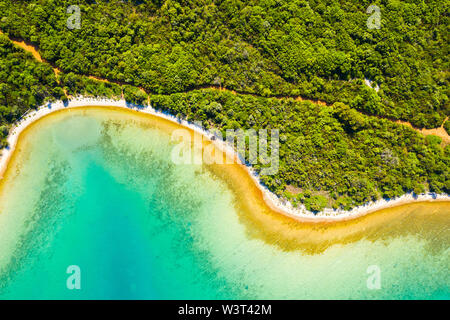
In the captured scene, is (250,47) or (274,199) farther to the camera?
(274,199)

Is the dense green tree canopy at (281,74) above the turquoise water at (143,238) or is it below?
above

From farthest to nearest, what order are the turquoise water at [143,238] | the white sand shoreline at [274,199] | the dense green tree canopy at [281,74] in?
the white sand shoreline at [274,199] < the turquoise water at [143,238] < the dense green tree canopy at [281,74]

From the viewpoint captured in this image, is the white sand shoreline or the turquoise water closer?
the turquoise water

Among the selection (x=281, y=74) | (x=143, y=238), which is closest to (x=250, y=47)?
(x=281, y=74)

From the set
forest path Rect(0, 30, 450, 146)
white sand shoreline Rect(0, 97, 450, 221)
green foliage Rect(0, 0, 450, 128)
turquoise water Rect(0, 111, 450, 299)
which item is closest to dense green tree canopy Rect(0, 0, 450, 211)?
green foliage Rect(0, 0, 450, 128)

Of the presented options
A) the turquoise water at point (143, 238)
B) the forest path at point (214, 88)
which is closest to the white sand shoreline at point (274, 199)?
the turquoise water at point (143, 238)

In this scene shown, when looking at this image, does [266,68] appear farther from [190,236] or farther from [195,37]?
[190,236]

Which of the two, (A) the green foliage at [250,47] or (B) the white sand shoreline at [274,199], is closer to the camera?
(A) the green foliage at [250,47]

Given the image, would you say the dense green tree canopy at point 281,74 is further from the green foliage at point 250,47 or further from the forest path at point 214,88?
the forest path at point 214,88

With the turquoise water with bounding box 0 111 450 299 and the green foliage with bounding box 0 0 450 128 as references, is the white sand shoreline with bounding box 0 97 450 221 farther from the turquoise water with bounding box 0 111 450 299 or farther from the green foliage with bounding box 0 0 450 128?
the green foliage with bounding box 0 0 450 128

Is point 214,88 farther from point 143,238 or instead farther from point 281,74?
point 143,238
